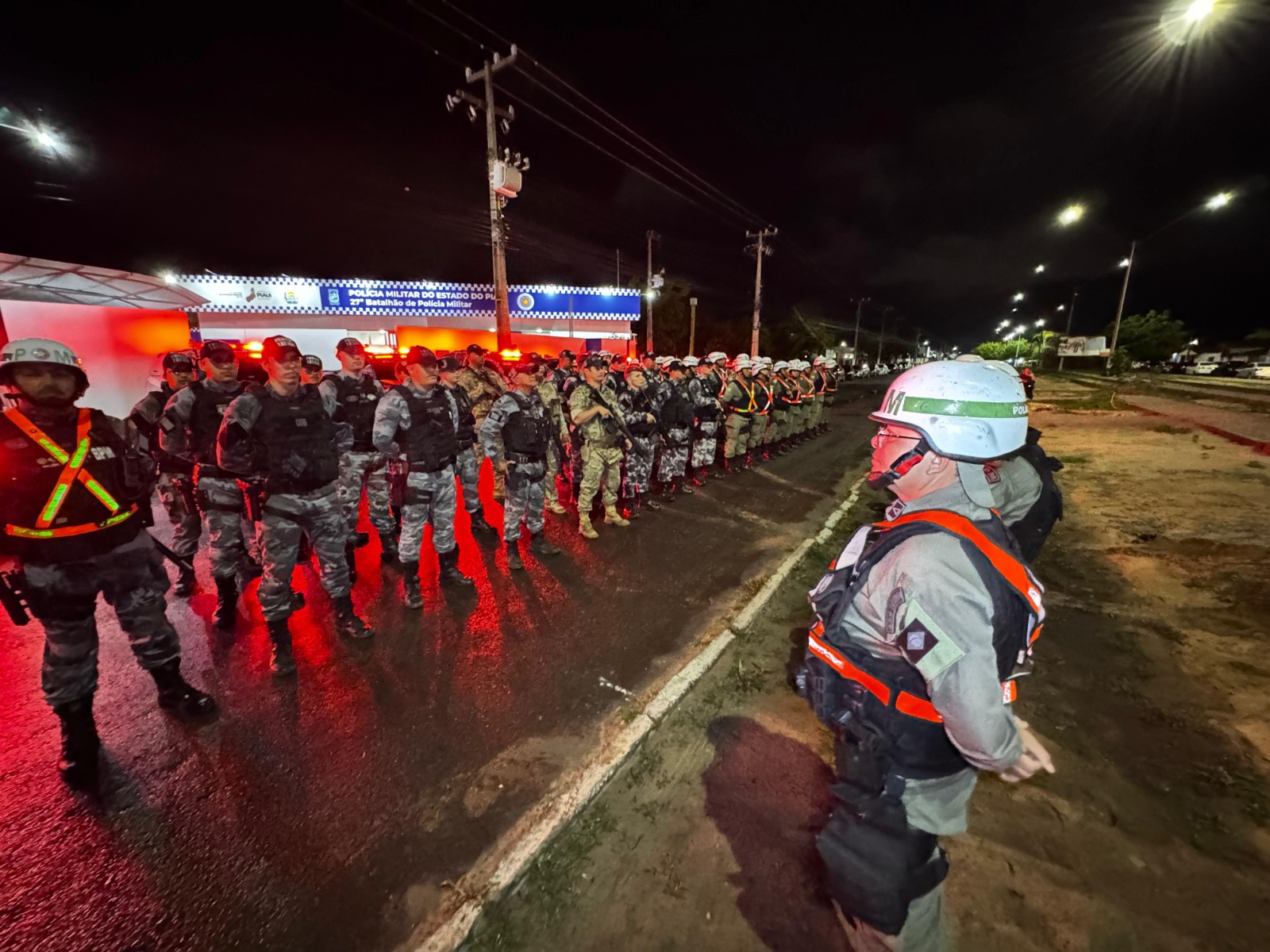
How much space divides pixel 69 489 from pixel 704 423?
26.6ft

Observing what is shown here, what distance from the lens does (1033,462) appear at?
3.40m

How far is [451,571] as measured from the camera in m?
5.05

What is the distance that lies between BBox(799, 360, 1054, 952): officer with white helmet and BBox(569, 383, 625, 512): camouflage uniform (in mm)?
5023

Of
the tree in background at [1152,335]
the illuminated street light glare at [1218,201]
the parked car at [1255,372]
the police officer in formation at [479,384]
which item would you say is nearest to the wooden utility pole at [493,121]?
the police officer in formation at [479,384]

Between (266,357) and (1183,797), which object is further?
(266,357)

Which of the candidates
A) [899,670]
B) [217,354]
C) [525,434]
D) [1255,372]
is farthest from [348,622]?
[1255,372]

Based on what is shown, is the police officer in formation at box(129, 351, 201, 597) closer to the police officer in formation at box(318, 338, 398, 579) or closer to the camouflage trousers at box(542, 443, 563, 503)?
the police officer in formation at box(318, 338, 398, 579)

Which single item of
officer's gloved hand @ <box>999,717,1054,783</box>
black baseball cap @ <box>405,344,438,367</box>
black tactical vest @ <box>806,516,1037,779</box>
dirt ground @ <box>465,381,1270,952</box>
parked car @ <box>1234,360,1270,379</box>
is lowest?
dirt ground @ <box>465,381,1270,952</box>

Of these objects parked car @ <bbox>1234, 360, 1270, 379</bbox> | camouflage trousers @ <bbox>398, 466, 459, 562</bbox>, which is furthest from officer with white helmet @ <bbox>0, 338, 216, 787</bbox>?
parked car @ <bbox>1234, 360, 1270, 379</bbox>

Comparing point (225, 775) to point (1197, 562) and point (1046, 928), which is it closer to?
point (1046, 928)

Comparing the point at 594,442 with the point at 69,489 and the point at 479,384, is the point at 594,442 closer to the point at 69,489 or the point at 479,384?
the point at 479,384

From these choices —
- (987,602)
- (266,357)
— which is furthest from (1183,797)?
(266,357)

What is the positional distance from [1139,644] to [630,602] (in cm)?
420

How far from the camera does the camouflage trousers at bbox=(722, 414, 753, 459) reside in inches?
406
